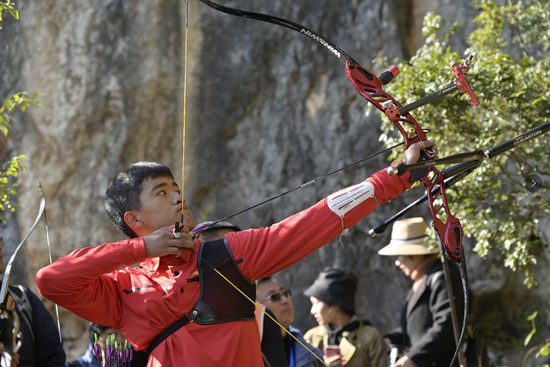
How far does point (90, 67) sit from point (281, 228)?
5370 millimetres

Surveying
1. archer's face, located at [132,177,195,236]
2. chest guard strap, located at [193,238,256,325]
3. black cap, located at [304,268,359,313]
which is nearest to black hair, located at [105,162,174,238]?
archer's face, located at [132,177,195,236]

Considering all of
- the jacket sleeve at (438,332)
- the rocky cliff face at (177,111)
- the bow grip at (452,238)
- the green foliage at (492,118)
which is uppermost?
the rocky cliff face at (177,111)

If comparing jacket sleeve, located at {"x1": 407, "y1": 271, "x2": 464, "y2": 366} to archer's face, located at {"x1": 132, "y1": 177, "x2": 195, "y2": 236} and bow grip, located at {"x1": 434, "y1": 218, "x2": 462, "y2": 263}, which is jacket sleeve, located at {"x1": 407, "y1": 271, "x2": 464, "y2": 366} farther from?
archer's face, located at {"x1": 132, "y1": 177, "x2": 195, "y2": 236}

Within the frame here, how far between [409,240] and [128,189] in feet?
7.53

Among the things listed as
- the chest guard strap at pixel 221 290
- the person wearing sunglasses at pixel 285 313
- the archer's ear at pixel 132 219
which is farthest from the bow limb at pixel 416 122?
the person wearing sunglasses at pixel 285 313

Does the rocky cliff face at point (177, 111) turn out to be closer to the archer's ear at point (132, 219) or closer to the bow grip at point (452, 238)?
the bow grip at point (452, 238)

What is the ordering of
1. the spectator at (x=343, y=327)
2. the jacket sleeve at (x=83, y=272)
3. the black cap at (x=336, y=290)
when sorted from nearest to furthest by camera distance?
the jacket sleeve at (x=83, y=272), the spectator at (x=343, y=327), the black cap at (x=336, y=290)

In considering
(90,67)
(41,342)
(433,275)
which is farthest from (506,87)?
(90,67)

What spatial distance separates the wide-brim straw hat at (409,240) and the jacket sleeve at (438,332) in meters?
0.26

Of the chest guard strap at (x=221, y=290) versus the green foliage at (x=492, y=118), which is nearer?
the chest guard strap at (x=221, y=290)

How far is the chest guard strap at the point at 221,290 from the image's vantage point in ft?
5.45

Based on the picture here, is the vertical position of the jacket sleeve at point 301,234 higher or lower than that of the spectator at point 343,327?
higher

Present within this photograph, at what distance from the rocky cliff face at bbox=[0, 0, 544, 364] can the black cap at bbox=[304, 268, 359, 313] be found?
2375 mm

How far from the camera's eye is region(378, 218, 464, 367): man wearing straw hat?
320cm
